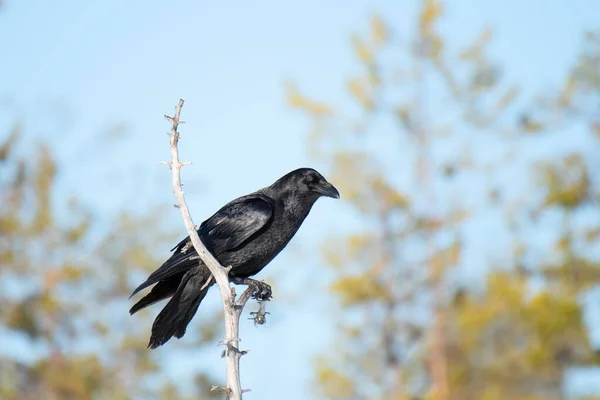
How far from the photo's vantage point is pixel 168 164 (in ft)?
18.4

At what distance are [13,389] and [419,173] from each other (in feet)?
40.0

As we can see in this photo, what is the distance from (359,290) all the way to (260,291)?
1671 cm

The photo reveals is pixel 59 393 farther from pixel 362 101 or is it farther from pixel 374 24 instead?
pixel 374 24

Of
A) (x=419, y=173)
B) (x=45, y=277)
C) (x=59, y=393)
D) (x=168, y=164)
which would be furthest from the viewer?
(x=419, y=173)

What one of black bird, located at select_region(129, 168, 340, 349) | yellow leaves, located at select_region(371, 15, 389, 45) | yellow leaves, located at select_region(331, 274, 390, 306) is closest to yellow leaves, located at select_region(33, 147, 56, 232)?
yellow leaves, located at select_region(331, 274, 390, 306)

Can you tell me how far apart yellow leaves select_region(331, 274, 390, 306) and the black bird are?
15800 millimetres

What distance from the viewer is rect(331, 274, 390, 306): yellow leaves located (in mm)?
23359

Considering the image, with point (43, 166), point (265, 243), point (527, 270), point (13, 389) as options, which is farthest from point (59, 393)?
point (265, 243)

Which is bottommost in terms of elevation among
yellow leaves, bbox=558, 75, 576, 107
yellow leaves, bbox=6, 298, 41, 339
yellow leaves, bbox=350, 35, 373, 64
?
yellow leaves, bbox=6, 298, 41, 339

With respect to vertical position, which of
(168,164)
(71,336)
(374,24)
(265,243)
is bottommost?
(168,164)

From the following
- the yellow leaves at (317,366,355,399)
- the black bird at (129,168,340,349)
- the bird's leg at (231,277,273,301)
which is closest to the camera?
the black bird at (129,168,340,349)

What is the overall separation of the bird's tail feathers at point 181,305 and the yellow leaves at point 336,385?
17.7 metres

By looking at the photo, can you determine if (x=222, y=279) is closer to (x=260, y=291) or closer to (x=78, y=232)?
(x=260, y=291)

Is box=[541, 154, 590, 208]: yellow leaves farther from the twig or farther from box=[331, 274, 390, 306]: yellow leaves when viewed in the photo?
the twig
